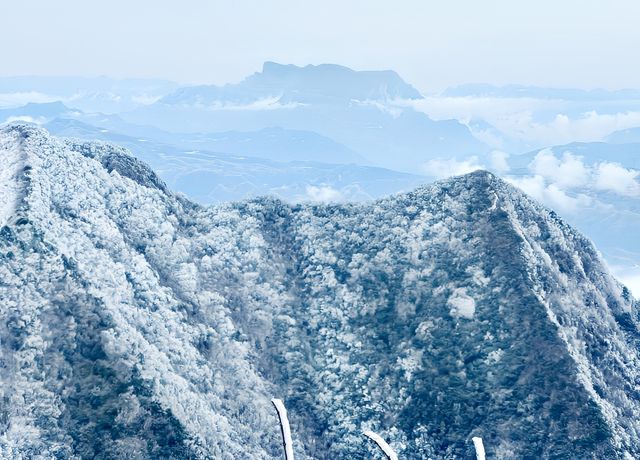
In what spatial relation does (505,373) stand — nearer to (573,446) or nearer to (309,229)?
(573,446)

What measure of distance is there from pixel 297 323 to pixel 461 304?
1476 centimetres

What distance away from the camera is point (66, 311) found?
4747cm

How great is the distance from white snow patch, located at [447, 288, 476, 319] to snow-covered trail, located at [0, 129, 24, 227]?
36.3 m

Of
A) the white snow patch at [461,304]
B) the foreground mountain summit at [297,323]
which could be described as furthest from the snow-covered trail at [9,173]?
the white snow patch at [461,304]

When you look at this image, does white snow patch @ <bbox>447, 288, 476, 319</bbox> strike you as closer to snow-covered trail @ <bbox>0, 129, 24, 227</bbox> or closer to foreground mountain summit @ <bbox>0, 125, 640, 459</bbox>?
foreground mountain summit @ <bbox>0, 125, 640, 459</bbox>

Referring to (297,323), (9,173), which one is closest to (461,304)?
(297,323)

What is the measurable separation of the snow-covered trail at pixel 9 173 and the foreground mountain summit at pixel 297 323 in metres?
0.24

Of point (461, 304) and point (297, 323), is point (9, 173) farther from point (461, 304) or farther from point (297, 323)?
point (461, 304)

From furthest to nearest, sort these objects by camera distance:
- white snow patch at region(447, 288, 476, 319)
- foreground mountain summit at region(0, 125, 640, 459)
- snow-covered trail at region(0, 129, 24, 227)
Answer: white snow patch at region(447, 288, 476, 319) < snow-covered trail at region(0, 129, 24, 227) < foreground mountain summit at region(0, 125, 640, 459)

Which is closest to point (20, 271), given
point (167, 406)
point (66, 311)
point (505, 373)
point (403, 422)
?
point (66, 311)

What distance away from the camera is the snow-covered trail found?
176 ft

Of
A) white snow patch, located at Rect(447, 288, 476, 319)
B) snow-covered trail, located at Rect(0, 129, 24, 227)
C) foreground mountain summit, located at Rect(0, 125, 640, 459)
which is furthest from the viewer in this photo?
white snow patch, located at Rect(447, 288, 476, 319)

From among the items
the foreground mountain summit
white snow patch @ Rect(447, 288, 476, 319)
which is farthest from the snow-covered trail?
white snow patch @ Rect(447, 288, 476, 319)

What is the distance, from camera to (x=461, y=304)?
5538 cm
